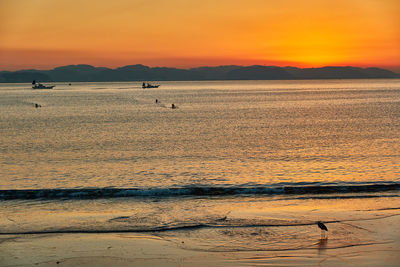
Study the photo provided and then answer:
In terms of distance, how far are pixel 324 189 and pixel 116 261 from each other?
10.8 meters

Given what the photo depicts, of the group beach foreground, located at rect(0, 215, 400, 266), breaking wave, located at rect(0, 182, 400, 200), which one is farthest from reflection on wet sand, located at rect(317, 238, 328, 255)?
breaking wave, located at rect(0, 182, 400, 200)

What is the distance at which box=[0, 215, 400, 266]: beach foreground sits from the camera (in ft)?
30.7

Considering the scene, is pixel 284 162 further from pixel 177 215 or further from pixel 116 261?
pixel 116 261

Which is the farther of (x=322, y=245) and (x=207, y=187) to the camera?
(x=207, y=187)

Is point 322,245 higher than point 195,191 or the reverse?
higher

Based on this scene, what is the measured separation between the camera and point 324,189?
17812mm

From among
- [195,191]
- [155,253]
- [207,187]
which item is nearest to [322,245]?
[155,253]

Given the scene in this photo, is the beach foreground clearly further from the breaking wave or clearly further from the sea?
the breaking wave

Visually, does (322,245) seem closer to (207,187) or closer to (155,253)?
(155,253)

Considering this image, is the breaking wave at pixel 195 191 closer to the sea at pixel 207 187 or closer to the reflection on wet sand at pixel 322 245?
the sea at pixel 207 187

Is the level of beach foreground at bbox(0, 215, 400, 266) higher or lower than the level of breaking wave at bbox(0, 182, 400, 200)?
higher

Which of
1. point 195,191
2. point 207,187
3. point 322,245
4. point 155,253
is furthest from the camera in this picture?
point 207,187

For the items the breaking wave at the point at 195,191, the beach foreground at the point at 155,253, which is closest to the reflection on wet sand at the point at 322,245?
the beach foreground at the point at 155,253

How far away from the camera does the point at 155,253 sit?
32.7 feet
